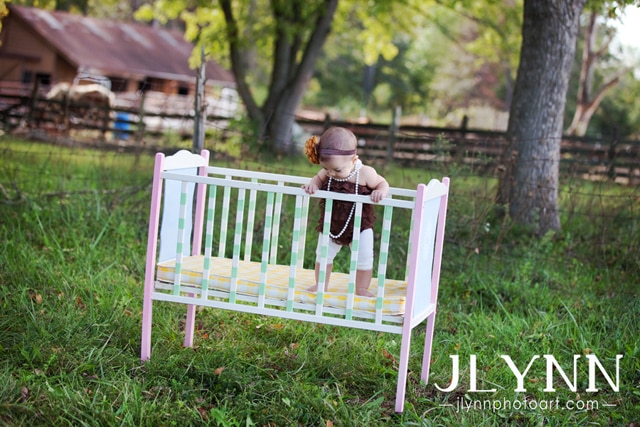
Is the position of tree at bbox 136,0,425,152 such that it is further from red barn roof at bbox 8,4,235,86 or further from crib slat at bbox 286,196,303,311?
crib slat at bbox 286,196,303,311

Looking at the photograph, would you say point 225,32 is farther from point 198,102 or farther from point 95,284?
point 95,284

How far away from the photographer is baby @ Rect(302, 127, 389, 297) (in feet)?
12.8

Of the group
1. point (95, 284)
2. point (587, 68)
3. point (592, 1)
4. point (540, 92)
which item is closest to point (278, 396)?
point (95, 284)

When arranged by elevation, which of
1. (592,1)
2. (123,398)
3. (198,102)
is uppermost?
(592,1)

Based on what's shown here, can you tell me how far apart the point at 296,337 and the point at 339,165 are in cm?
129

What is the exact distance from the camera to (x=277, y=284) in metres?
4.04

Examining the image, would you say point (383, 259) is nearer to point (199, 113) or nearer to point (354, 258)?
point (354, 258)

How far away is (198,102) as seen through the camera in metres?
6.81

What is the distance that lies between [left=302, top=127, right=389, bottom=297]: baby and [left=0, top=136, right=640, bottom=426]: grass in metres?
0.60

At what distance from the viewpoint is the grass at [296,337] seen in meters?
3.74

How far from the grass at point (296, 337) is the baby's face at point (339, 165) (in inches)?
41.0

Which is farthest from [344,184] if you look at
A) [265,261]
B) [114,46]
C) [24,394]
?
[114,46]

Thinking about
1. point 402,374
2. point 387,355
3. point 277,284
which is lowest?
point 387,355

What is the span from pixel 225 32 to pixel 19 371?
41.6 ft
